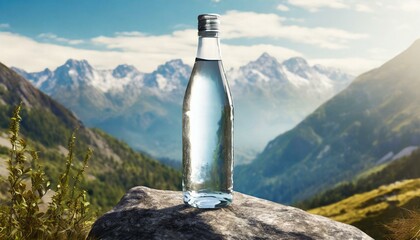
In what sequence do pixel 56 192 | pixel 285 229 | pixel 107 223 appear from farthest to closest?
pixel 107 223
pixel 285 229
pixel 56 192

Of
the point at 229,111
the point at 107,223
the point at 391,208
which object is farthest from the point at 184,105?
the point at 391,208

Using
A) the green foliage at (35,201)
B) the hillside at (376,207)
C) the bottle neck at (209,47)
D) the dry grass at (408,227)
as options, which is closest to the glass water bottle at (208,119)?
the bottle neck at (209,47)

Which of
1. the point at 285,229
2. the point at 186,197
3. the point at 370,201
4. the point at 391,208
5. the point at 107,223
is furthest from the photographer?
the point at 370,201

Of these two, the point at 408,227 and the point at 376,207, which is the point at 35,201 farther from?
the point at 376,207

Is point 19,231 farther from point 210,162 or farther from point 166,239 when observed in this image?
point 210,162

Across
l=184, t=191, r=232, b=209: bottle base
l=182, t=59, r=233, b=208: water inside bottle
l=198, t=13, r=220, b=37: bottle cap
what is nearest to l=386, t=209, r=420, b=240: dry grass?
l=184, t=191, r=232, b=209: bottle base

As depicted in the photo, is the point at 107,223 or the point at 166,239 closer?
the point at 166,239
